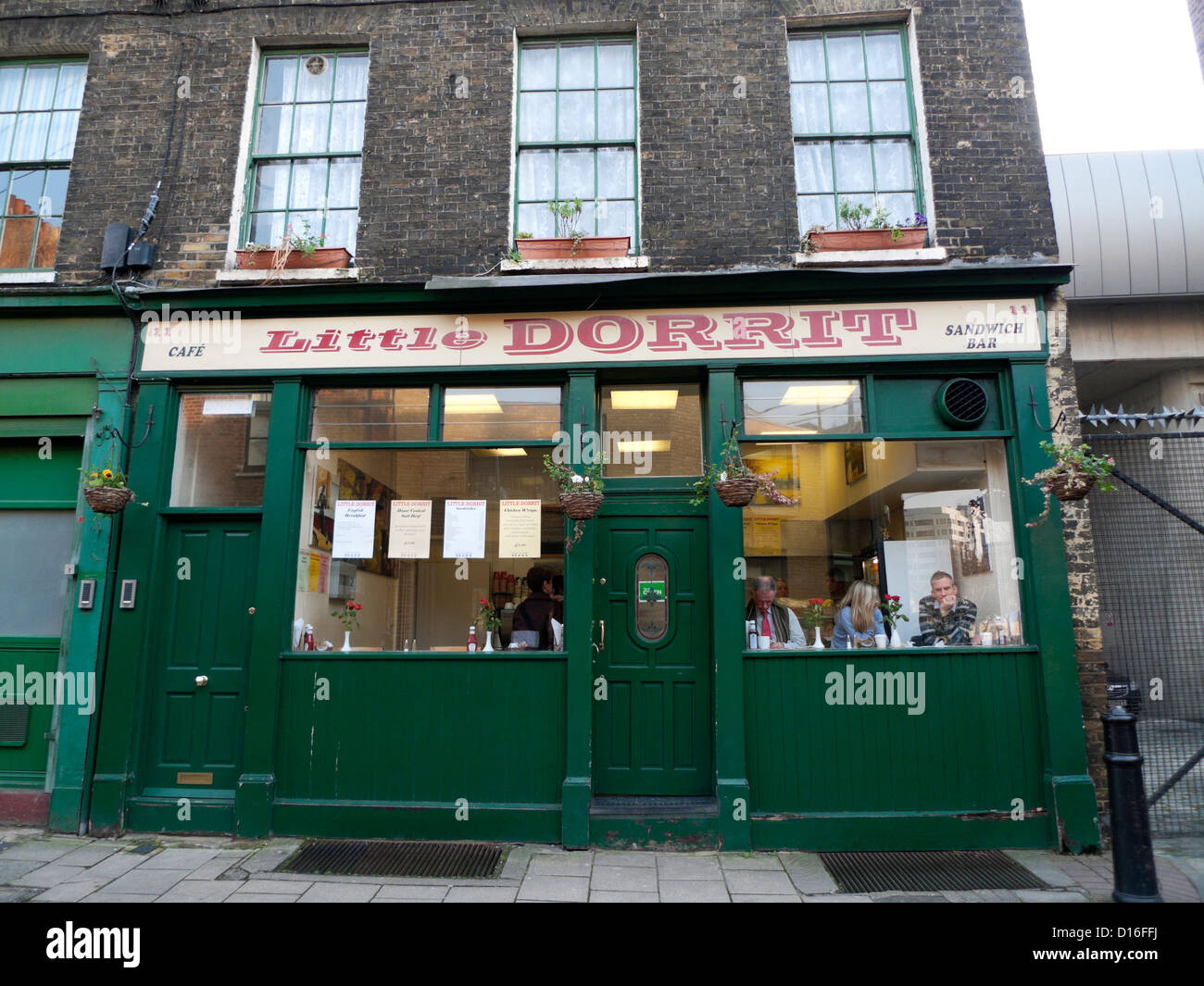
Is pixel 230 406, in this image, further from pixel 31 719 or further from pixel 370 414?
pixel 31 719

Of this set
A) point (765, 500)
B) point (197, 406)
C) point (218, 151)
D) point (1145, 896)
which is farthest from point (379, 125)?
point (1145, 896)

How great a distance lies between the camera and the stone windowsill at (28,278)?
23.0ft

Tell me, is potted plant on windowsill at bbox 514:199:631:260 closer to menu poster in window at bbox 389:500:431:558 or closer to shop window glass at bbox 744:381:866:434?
shop window glass at bbox 744:381:866:434

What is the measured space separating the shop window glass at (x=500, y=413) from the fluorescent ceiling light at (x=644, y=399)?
1.79 feet

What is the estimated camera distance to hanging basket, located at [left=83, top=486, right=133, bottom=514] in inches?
242

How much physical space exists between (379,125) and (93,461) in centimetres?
408

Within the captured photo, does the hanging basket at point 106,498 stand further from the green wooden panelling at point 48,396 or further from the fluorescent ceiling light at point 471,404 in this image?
the fluorescent ceiling light at point 471,404

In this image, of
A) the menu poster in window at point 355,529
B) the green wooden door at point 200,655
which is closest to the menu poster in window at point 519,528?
the menu poster in window at point 355,529

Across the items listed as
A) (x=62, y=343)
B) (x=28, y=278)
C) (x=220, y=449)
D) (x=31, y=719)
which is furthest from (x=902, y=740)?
(x=28, y=278)

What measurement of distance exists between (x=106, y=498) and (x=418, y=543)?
2.54 meters

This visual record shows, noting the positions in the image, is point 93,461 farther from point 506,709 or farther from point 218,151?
point 506,709

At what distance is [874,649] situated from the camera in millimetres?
6105

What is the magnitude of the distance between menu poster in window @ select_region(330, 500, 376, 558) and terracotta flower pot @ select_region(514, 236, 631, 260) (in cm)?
269

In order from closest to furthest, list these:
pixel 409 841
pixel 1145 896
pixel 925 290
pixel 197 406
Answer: pixel 1145 896 → pixel 409 841 → pixel 925 290 → pixel 197 406
